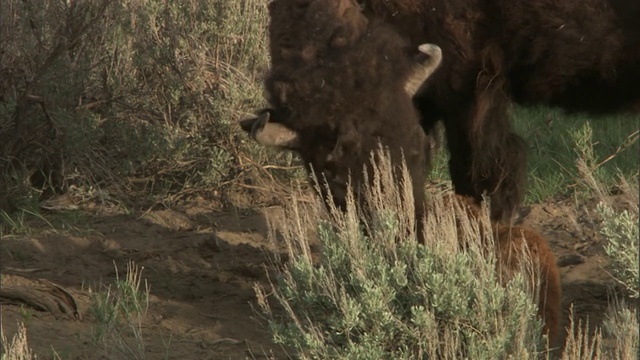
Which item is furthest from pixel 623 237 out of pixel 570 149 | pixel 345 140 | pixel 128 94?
pixel 128 94

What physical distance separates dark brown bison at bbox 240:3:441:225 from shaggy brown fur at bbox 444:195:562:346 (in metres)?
0.47

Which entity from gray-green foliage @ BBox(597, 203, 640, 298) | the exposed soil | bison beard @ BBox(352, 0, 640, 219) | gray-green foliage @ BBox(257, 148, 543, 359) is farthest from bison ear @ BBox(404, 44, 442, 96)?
gray-green foliage @ BBox(597, 203, 640, 298)

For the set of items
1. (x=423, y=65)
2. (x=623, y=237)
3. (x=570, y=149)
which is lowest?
(x=570, y=149)

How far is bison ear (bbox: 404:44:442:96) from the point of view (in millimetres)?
6008

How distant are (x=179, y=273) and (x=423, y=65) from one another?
2.32 metres

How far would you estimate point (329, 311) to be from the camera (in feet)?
17.2

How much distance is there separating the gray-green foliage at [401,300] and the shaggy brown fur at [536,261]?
614mm

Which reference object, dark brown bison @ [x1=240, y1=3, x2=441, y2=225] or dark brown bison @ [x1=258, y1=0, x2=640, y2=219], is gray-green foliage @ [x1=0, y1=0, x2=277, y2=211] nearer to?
dark brown bison @ [x1=258, y1=0, x2=640, y2=219]

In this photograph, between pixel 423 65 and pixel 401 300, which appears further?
pixel 423 65

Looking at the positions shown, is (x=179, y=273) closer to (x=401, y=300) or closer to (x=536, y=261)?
(x=536, y=261)

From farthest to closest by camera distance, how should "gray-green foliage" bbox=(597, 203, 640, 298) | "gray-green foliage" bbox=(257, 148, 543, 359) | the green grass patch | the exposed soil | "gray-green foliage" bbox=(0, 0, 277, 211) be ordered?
the green grass patch → "gray-green foliage" bbox=(0, 0, 277, 211) → the exposed soil → "gray-green foliage" bbox=(597, 203, 640, 298) → "gray-green foliage" bbox=(257, 148, 543, 359)

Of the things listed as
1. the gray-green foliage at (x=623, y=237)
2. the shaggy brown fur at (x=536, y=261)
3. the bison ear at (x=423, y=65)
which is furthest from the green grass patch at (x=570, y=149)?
the gray-green foliage at (x=623, y=237)

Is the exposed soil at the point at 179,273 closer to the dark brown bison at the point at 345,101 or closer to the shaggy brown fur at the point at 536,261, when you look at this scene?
the shaggy brown fur at the point at 536,261

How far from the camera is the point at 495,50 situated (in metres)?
6.31
